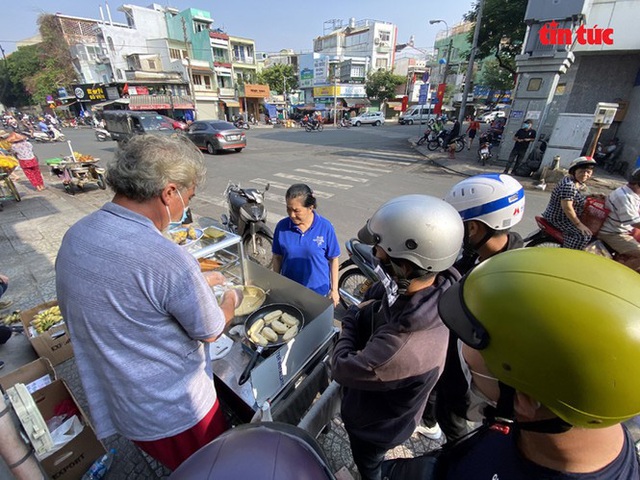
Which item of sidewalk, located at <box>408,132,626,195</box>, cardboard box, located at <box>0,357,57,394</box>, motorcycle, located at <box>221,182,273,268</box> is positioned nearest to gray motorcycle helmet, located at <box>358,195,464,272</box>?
cardboard box, located at <box>0,357,57,394</box>

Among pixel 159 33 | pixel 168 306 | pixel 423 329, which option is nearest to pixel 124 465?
pixel 168 306

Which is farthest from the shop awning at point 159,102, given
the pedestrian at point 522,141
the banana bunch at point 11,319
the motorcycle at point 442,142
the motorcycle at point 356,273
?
the motorcycle at point 356,273

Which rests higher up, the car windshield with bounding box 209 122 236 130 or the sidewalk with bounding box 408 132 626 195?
the car windshield with bounding box 209 122 236 130

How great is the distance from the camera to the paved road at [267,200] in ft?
8.46

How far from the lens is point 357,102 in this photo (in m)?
44.7

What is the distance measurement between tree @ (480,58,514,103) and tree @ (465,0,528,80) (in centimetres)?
2197

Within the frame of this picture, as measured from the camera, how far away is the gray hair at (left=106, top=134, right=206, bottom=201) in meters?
1.14

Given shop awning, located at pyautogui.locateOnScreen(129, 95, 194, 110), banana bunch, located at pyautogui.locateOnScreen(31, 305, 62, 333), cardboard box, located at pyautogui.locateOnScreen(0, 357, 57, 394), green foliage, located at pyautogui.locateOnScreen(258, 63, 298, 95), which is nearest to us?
cardboard box, located at pyautogui.locateOnScreen(0, 357, 57, 394)

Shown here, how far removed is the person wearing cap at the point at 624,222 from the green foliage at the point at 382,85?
4520 cm

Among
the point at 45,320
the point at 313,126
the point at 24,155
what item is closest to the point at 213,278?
the point at 45,320

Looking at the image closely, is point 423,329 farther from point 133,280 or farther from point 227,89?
point 227,89

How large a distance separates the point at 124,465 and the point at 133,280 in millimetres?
1978

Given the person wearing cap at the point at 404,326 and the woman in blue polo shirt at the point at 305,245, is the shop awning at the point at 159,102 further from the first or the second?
the person wearing cap at the point at 404,326

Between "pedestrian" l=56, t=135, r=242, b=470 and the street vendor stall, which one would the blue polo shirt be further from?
"pedestrian" l=56, t=135, r=242, b=470
